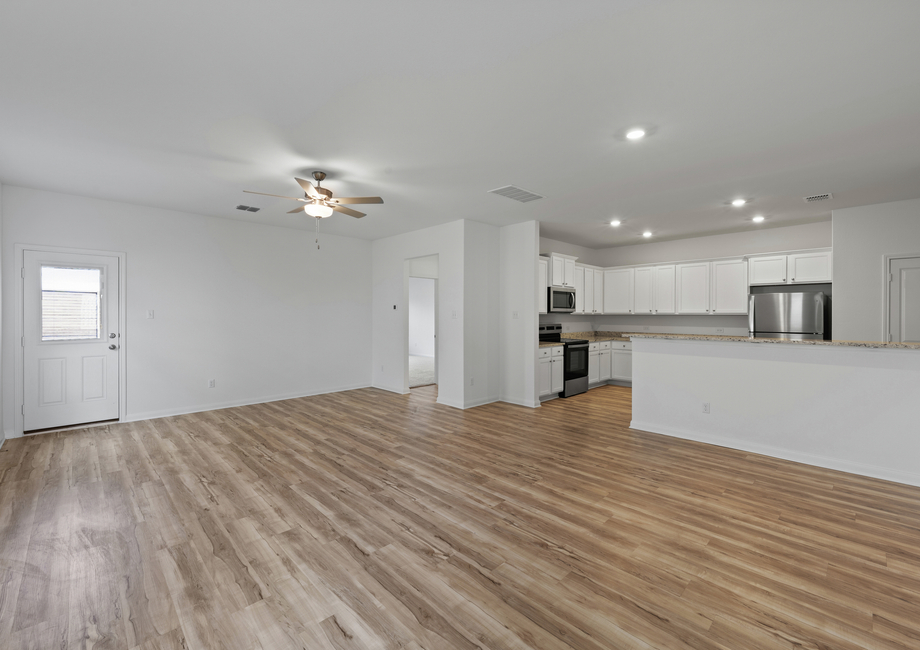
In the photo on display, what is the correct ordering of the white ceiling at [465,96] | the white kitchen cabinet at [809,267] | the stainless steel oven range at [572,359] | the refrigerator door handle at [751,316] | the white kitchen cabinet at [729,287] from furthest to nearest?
the stainless steel oven range at [572,359], the white kitchen cabinet at [729,287], the refrigerator door handle at [751,316], the white kitchen cabinet at [809,267], the white ceiling at [465,96]

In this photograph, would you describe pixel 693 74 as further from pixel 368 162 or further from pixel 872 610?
pixel 872 610

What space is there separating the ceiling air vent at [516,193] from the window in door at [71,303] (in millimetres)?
5062

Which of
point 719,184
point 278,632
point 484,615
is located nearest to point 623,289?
point 719,184

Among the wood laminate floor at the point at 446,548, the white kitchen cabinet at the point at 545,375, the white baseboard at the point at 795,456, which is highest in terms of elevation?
the white kitchen cabinet at the point at 545,375

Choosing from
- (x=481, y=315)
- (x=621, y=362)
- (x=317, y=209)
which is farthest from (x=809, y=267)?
(x=317, y=209)

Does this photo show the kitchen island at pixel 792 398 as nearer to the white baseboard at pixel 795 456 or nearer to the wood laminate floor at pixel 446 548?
the white baseboard at pixel 795 456

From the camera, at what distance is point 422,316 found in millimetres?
13641

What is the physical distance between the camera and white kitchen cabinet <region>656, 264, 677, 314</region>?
743 centimetres

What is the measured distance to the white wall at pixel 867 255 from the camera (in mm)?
4711

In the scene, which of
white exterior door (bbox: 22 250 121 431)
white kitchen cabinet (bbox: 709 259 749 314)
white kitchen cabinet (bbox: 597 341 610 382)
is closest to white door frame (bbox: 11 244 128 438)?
white exterior door (bbox: 22 250 121 431)

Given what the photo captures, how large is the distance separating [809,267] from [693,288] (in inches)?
62.3

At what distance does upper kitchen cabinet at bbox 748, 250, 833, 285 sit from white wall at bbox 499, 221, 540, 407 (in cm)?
364

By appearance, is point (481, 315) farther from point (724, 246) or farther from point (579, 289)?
point (724, 246)

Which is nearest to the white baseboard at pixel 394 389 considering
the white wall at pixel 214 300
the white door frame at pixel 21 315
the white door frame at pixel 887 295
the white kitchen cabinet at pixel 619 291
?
the white wall at pixel 214 300
